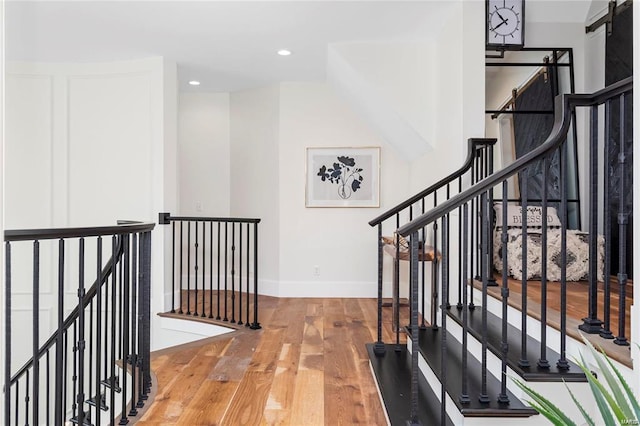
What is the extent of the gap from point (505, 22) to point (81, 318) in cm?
338

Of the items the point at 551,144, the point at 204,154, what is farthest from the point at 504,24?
the point at 204,154

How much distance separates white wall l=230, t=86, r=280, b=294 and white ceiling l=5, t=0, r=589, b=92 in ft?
2.69

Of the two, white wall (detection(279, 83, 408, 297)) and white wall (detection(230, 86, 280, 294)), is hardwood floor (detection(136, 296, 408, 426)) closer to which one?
white wall (detection(279, 83, 408, 297))

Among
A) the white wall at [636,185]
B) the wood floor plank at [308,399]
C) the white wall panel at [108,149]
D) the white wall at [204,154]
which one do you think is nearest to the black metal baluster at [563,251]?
the white wall at [636,185]

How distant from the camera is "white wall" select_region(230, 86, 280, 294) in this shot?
5.24 metres

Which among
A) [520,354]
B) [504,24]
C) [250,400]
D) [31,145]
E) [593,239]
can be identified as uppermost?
[504,24]

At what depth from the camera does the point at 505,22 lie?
333 centimetres

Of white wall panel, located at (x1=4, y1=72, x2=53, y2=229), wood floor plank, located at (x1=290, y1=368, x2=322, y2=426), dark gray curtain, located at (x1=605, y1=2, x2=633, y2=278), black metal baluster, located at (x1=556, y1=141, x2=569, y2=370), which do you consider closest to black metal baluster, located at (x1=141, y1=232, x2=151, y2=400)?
wood floor plank, located at (x1=290, y1=368, x2=322, y2=426)

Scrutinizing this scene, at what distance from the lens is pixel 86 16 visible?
3461 millimetres

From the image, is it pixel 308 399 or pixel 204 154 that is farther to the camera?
pixel 204 154

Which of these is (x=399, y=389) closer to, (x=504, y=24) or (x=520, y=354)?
(x=520, y=354)

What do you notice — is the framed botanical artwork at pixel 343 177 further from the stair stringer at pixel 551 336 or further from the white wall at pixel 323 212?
the stair stringer at pixel 551 336

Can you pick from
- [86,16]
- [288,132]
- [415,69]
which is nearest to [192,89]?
[288,132]

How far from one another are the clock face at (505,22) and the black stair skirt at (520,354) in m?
2.08
